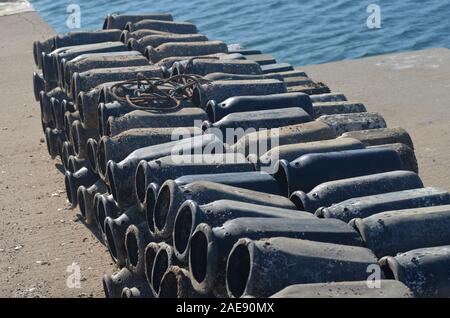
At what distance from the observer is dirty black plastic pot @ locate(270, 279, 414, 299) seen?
4.99 meters

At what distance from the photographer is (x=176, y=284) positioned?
5.99 metres

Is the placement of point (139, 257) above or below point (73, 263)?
above

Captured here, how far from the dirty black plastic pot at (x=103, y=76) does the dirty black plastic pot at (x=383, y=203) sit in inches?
137

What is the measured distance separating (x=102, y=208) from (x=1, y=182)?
288cm

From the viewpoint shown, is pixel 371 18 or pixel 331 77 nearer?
pixel 331 77

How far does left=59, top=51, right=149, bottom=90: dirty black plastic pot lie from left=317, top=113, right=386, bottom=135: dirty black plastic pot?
241 cm

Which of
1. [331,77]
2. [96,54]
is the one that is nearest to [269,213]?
[96,54]

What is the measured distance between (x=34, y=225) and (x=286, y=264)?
4.51 metres

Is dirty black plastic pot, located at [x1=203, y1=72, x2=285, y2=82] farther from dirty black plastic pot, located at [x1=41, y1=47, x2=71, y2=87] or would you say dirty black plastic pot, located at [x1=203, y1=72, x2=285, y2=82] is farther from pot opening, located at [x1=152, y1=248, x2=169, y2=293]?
pot opening, located at [x1=152, y1=248, x2=169, y2=293]

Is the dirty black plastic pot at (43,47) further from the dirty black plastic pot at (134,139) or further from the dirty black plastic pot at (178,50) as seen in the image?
the dirty black plastic pot at (134,139)

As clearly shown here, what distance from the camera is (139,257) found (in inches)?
268
